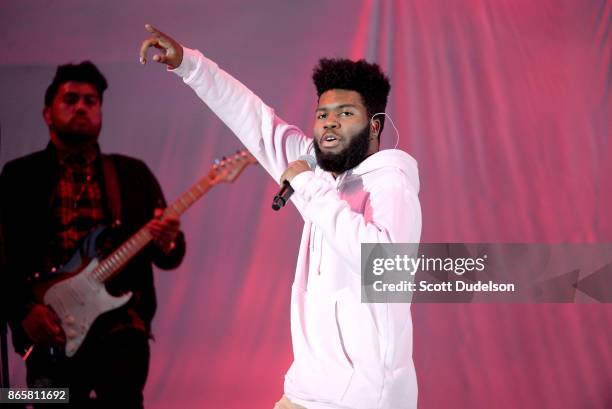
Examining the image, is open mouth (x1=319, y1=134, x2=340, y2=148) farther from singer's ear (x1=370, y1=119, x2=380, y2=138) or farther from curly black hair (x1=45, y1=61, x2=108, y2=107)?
curly black hair (x1=45, y1=61, x2=108, y2=107)

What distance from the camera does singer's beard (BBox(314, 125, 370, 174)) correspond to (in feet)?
6.82

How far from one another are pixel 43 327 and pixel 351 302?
6.26ft

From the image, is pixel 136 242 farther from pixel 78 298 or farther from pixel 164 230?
pixel 78 298

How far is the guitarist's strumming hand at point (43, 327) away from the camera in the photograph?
3.20 metres

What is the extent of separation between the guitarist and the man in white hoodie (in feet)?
4.12

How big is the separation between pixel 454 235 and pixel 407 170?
1350 millimetres

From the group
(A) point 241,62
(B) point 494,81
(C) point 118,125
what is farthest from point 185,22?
(B) point 494,81

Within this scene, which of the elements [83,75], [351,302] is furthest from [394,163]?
[83,75]

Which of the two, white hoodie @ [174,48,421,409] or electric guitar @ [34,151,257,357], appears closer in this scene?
white hoodie @ [174,48,421,409]

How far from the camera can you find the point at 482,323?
3191 mm

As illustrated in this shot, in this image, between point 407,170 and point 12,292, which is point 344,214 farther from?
point 12,292

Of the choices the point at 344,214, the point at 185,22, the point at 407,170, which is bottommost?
the point at 344,214

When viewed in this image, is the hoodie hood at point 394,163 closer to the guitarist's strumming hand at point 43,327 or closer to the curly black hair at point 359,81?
the curly black hair at point 359,81

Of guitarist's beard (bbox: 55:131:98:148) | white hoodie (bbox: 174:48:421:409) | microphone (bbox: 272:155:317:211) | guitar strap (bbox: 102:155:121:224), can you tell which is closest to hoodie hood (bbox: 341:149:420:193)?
white hoodie (bbox: 174:48:421:409)
